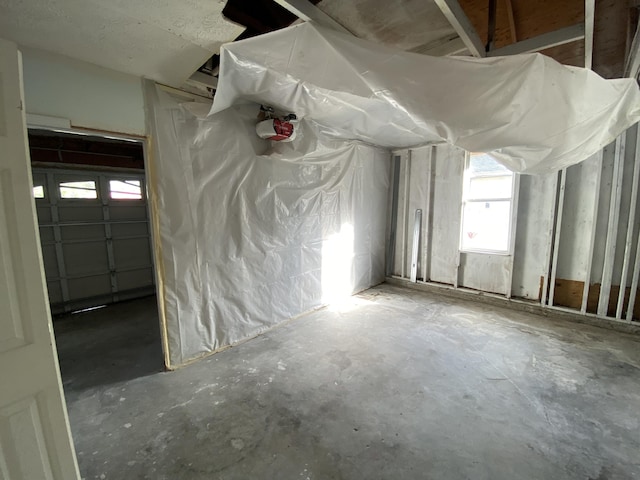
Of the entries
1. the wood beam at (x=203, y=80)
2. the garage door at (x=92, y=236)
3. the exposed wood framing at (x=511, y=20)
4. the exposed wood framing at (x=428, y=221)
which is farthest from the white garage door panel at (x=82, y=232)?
the exposed wood framing at (x=511, y=20)

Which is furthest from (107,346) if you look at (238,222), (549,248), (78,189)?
(549,248)

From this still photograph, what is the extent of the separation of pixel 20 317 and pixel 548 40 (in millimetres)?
2718

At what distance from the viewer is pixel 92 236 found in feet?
12.5

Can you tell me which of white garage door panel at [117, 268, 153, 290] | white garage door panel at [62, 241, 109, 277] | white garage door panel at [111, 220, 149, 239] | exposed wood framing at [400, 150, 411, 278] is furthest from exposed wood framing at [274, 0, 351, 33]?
white garage door panel at [117, 268, 153, 290]

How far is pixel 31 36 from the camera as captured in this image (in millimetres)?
1407

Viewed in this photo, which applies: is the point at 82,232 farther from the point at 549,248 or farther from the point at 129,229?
the point at 549,248

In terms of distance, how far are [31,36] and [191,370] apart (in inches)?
90.1

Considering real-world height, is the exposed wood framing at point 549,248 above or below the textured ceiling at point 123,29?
below

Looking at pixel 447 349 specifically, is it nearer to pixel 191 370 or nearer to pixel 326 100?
pixel 191 370

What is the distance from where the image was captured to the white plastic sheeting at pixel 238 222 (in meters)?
2.13

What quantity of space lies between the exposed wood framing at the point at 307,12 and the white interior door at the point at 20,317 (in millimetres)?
986

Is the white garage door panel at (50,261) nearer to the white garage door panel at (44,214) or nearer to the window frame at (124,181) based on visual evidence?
the white garage door panel at (44,214)

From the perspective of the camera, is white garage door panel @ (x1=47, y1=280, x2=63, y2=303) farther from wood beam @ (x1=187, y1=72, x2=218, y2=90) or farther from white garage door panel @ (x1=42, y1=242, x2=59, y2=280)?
wood beam @ (x1=187, y1=72, x2=218, y2=90)

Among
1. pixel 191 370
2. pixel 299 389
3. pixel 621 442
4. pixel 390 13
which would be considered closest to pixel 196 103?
pixel 390 13
